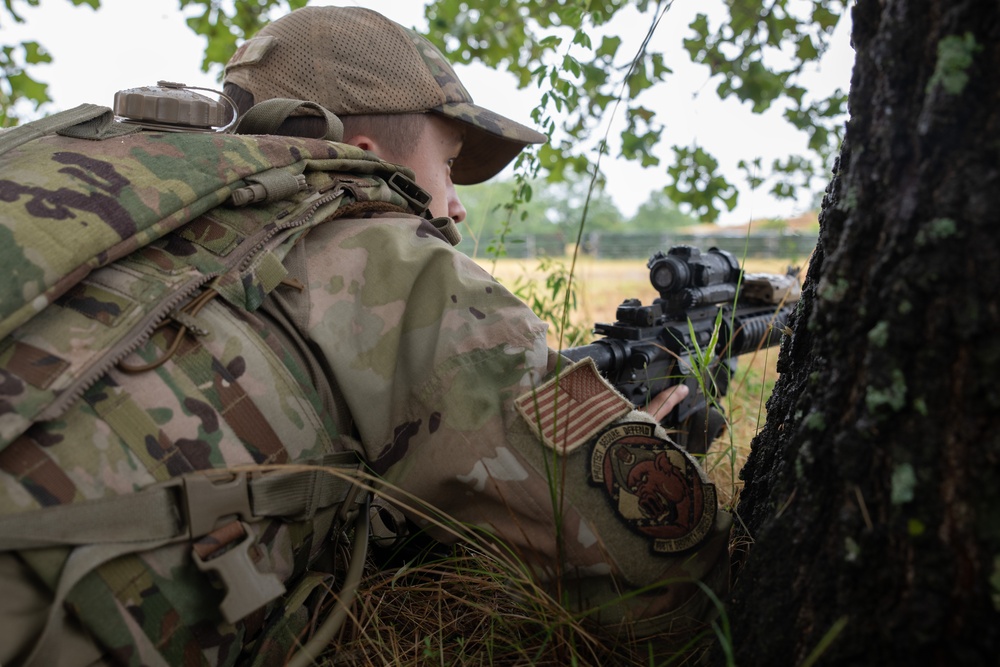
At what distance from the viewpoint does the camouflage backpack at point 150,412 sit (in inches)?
43.5

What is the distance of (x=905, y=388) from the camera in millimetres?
940

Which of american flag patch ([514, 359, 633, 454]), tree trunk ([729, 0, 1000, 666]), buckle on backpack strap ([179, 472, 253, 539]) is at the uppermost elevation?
tree trunk ([729, 0, 1000, 666])

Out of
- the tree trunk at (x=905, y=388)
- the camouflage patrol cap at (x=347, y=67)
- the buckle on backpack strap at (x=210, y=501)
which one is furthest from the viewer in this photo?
the camouflage patrol cap at (x=347, y=67)

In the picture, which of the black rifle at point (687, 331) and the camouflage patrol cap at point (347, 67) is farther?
the black rifle at point (687, 331)

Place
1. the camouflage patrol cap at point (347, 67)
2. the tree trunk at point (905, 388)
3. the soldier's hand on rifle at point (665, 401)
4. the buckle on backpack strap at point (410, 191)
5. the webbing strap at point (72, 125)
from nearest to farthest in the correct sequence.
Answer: the tree trunk at point (905, 388) → the webbing strap at point (72, 125) → the buckle on backpack strap at point (410, 191) → the camouflage patrol cap at point (347, 67) → the soldier's hand on rifle at point (665, 401)

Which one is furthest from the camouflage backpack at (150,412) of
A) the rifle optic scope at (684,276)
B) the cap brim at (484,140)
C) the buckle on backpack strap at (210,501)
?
the rifle optic scope at (684,276)

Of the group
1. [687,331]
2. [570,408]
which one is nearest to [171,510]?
[570,408]

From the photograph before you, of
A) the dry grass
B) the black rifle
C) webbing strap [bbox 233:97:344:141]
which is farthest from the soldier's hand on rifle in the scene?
webbing strap [bbox 233:97:344:141]

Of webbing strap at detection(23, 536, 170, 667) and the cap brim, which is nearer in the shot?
webbing strap at detection(23, 536, 170, 667)

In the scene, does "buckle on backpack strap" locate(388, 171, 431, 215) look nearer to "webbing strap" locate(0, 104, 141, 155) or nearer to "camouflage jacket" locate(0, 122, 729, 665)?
"camouflage jacket" locate(0, 122, 729, 665)

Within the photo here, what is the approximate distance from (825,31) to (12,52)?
3960mm

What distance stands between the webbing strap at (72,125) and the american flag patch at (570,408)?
1.01 m

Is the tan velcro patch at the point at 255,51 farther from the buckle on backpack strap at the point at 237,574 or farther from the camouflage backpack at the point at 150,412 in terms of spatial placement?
the buckle on backpack strap at the point at 237,574

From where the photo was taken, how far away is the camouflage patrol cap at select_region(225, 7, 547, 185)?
207cm
